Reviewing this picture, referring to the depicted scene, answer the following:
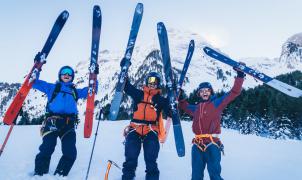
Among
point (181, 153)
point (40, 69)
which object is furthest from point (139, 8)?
point (181, 153)

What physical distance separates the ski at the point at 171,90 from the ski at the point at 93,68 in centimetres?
155

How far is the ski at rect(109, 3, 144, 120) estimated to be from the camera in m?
6.69

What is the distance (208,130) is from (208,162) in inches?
26.3

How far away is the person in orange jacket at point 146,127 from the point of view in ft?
19.1

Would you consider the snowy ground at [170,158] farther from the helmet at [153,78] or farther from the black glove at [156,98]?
the helmet at [153,78]

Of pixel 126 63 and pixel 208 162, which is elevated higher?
pixel 126 63

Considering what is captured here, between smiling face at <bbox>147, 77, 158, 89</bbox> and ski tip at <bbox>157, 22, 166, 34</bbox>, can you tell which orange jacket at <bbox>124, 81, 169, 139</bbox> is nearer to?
smiling face at <bbox>147, 77, 158, 89</bbox>

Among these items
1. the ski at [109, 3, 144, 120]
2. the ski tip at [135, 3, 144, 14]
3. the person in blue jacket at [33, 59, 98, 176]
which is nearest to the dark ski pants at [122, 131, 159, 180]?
the ski at [109, 3, 144, 120]

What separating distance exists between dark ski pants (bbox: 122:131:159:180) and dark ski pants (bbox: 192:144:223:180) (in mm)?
789

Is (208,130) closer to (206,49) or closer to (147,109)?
(147,109)

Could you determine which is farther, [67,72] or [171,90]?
[171,90]

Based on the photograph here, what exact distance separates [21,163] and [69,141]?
5.40 feet

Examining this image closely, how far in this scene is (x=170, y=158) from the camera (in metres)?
9.74

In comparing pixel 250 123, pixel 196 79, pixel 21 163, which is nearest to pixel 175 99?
pixel 21 163
